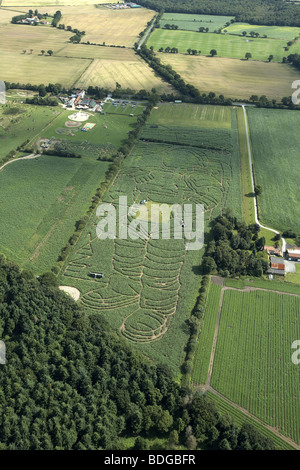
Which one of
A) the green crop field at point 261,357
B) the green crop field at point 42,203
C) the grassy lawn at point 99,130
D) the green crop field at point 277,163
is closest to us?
the green crop field at point 261,357

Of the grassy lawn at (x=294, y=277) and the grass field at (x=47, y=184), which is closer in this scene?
the grassy lawn at (x=294, y=277)

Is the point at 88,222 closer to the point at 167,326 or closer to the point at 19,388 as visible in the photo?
the point at 167,326

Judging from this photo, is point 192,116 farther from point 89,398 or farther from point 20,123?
point 89,398

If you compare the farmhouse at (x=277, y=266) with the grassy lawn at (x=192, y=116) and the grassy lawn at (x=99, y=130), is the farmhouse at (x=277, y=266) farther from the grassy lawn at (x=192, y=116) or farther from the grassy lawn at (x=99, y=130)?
the grassy lawn at (x=192, y=116)

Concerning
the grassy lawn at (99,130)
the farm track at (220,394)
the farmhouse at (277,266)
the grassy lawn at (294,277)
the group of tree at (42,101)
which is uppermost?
the group of tree at (42,101)

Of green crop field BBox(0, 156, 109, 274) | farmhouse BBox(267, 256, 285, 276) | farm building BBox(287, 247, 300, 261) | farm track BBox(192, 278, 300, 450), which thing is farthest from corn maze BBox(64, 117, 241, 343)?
farm building BBox(287, 247, 300, 261)

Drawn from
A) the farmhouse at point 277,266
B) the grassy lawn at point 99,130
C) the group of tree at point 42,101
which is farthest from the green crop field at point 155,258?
the group of tree at point 42,101
